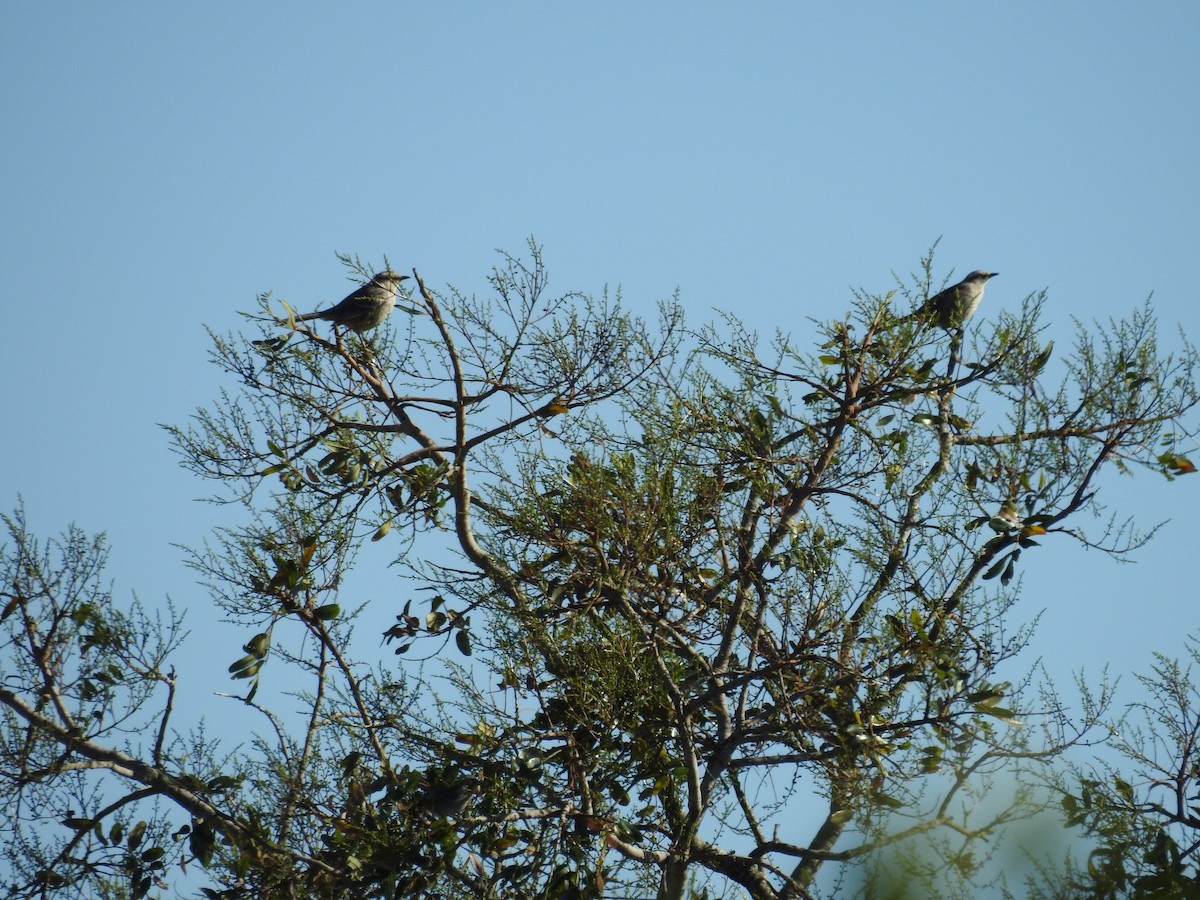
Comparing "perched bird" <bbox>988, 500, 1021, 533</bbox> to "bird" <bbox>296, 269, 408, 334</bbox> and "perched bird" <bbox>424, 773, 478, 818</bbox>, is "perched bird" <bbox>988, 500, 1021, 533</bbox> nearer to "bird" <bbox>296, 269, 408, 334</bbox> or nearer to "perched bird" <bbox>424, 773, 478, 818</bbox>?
"perched bird" <bbox>424, 773, 478, 818</bbox>

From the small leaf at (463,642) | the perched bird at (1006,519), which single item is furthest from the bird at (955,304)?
the small leaf at (463,642)

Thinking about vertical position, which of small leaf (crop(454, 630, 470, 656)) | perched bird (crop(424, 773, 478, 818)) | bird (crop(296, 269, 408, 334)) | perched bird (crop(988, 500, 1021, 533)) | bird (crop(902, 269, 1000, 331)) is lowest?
perched bird (crop(424, 773, 478, 818))

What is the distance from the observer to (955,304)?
6.06 m

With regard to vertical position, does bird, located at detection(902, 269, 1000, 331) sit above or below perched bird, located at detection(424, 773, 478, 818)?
above

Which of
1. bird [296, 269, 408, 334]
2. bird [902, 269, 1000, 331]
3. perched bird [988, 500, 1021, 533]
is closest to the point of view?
perched bird [988, 500, 1021, 533]

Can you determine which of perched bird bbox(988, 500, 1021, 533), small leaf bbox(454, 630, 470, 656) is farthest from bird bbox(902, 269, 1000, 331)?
small leaf bbox(454, 630, 470, 656)

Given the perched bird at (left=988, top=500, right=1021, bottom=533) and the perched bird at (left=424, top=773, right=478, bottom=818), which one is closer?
the perched bird at (left=424, top=773, right=478, bottom=818)

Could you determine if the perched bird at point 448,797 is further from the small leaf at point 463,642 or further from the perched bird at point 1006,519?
the perched bird at point 1006,519

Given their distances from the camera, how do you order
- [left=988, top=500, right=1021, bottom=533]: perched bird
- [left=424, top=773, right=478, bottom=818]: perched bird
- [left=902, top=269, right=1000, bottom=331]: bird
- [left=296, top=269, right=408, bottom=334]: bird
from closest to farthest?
1. [left=424, top=773, right=478, bottom=818]: perched bird
2. [left=988, top=500, right=1021, bottom=533]: perched bird
3. [left=902, top=269, right=1000, bottom=331]: bird
4. [left=296, top=269, right=408, bottom=334]: bird


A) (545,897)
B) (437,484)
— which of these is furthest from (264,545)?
(545,897)

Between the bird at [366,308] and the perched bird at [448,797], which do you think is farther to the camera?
→ the bird at [366,308]

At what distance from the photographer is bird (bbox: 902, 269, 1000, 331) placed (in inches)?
208

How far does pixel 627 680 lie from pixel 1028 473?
1812mm

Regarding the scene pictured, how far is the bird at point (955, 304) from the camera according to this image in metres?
5.28
